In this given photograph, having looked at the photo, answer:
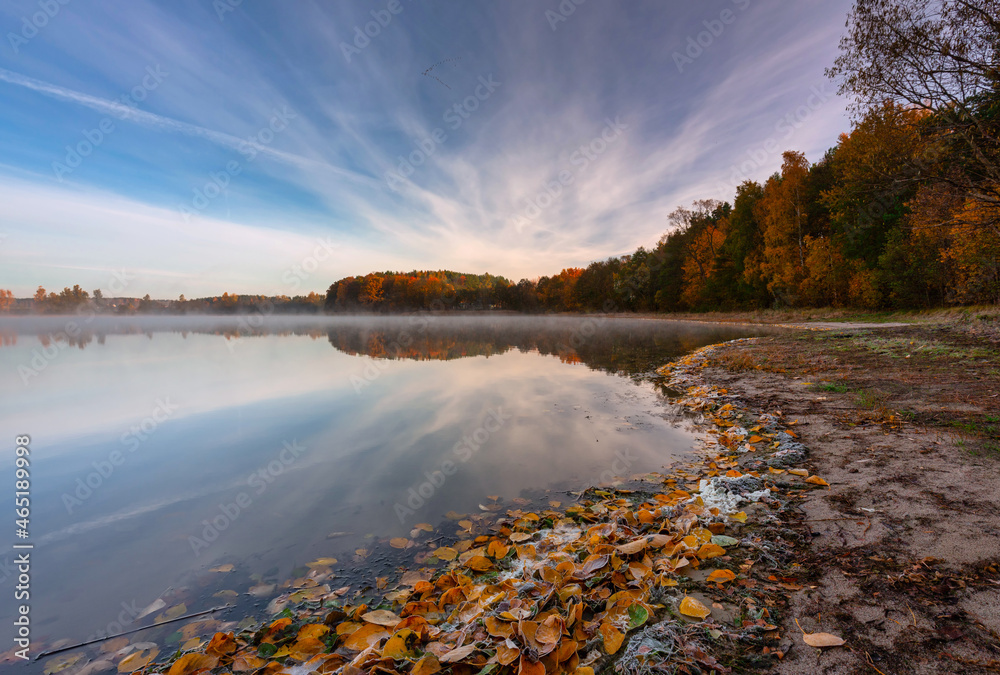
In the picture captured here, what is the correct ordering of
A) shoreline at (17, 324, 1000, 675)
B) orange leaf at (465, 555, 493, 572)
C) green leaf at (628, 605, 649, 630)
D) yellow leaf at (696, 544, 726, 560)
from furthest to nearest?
1. orange leaf at (465, 555, 493, 572)
2. yellow leaf at (696, 544, 726, 560)
3. green leaf at (628, 605, 649, 630)
4. shoreline at (17, 324, 1000, 675)

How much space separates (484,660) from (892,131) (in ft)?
49.8

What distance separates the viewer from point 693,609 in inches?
91.4

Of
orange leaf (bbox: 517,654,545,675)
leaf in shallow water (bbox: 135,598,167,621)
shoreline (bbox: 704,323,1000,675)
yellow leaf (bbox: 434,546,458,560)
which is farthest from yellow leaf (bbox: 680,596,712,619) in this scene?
leaf in shallow water (bbox: 135,598,167,621)

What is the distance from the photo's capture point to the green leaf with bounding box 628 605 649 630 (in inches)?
88.8

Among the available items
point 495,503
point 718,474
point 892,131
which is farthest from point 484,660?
point 892,131

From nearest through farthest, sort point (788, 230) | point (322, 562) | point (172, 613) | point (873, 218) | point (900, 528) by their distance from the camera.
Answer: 1. point (900, 528)
2. point (172, 613)
3. point (322, 562)
4. point (873, 218)
5. point (788, 230)

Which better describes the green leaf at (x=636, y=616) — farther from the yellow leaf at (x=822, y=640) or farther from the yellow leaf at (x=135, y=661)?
the yellow leaf at (x=135, y=661)

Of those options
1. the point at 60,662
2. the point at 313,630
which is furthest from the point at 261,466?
the point at 313,630

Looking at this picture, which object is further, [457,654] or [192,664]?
[192,664]

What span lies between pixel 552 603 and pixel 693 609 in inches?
35.6

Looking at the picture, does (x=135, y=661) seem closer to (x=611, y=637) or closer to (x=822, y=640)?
(x=611, y=637)

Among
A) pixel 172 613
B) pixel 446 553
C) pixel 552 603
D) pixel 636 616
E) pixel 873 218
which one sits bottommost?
pixel 446 553

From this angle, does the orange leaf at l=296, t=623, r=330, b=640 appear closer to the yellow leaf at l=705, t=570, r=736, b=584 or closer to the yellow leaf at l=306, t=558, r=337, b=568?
the yellow leaf at l=306, t=558, r=337, b=568

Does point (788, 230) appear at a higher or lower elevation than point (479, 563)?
higher
